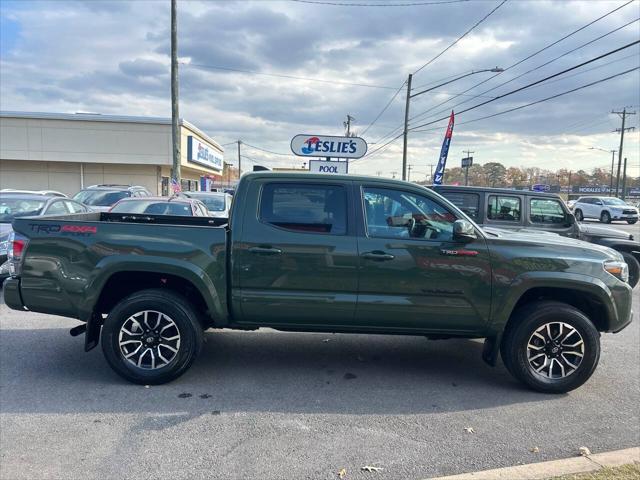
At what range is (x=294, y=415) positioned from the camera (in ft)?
12.7

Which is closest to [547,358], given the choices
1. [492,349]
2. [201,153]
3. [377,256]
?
[492,349]

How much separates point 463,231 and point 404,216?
547 millimetres

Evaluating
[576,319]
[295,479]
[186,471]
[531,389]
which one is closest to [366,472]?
[295,479]

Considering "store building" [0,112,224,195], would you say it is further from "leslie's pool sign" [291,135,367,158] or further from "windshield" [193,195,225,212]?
"leslie's pool sign" [291,135,367,158]

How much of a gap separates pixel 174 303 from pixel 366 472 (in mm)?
2246

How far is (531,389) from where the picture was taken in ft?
14.7

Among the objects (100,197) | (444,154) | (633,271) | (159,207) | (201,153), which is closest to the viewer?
(633,271)

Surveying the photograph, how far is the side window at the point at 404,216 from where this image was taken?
4371 millimetres

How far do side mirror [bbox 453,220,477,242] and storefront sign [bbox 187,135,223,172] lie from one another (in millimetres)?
30396

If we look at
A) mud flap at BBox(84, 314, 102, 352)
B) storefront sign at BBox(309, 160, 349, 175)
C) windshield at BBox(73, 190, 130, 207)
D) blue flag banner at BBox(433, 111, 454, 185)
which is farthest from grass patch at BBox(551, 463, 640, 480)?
blue flag banner at BBox(433, 111, 454, 185)

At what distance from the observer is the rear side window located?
8477mm

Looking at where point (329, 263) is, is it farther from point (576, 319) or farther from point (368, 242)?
point (576, 319)

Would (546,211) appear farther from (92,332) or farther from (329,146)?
(92,332)

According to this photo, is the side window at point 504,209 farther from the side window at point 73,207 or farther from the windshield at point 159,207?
the side window at point 73,207
